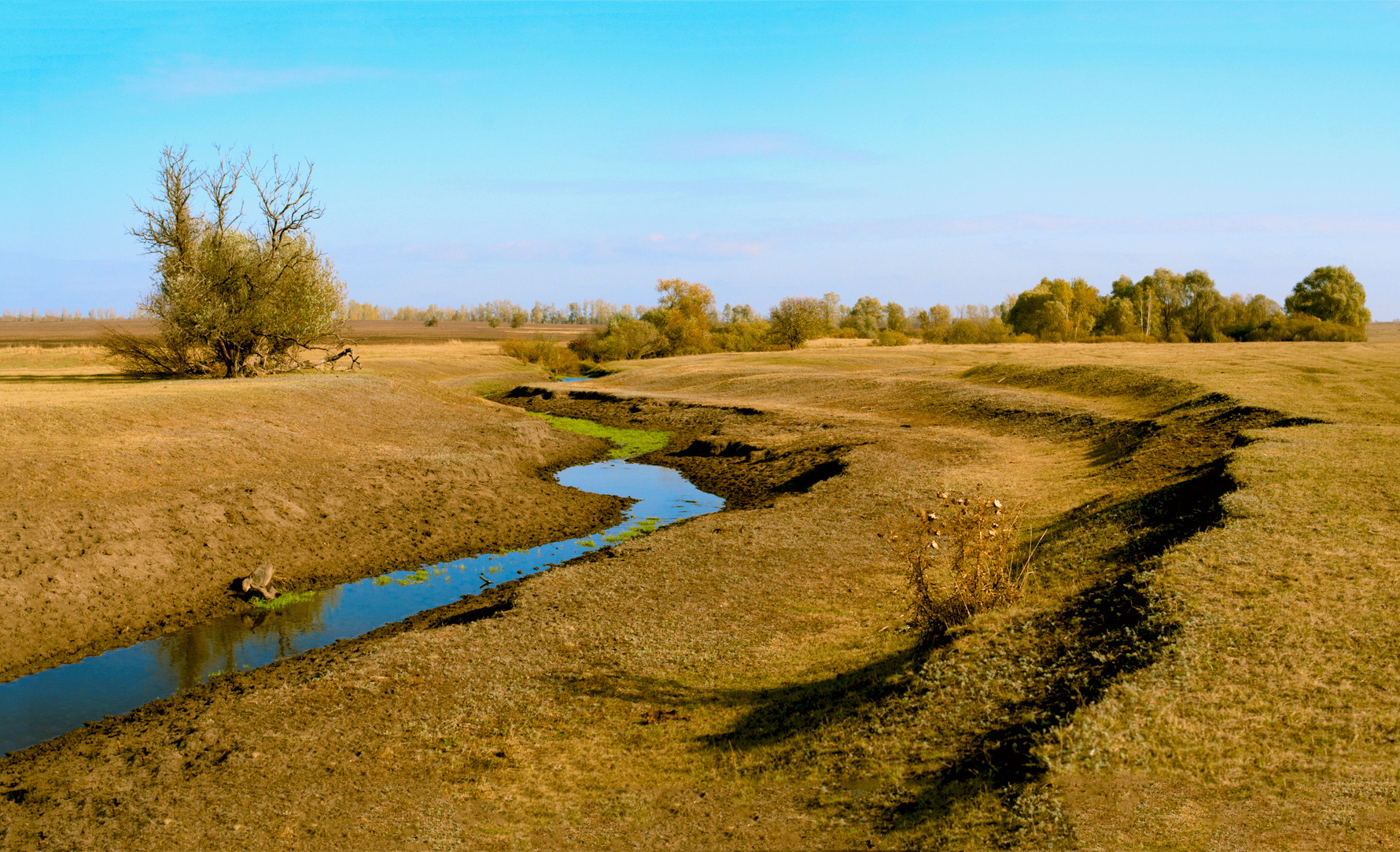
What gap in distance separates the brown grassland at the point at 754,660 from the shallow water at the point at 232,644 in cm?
69

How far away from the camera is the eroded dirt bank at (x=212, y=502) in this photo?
12750 millimetres

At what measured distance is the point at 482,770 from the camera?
7.41 metres

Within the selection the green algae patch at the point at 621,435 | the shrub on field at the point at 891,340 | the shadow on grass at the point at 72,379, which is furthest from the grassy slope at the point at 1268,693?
the shrub on field at the point at 891,340

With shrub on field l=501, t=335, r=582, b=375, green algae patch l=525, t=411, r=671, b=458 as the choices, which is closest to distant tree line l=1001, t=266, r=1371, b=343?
shrub on field l=501, t=335, r=582, b=375

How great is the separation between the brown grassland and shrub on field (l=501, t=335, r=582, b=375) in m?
52.6

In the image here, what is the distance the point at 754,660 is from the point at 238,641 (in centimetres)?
792

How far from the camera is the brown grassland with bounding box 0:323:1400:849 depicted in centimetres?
626

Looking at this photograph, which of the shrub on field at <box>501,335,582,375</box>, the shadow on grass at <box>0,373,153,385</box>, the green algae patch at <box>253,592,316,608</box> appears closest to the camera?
the green algae patch at <box>253,592,316,608</box>

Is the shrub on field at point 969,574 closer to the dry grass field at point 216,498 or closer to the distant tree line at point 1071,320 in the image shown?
the dry grass field at point 216,498

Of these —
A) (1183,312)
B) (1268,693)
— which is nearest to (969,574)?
(1268,693)

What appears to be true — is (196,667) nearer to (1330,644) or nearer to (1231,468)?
(1330,644)

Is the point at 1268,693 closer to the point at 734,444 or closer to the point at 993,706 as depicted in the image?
the point at 993,706

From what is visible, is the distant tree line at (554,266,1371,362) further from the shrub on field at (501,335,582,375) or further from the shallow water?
the shallow water

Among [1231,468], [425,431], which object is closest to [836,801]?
[1231,468]
